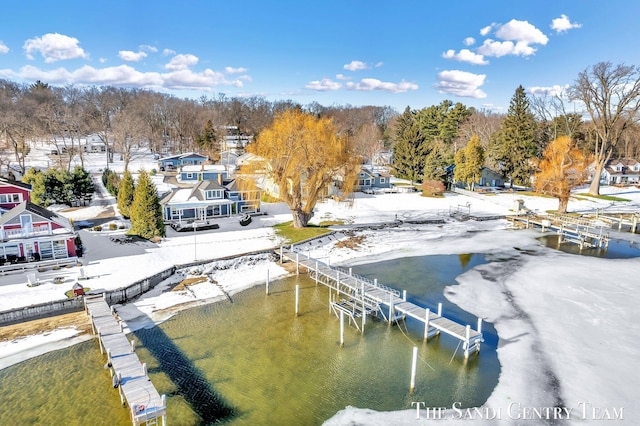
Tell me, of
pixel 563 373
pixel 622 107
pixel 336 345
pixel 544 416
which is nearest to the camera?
pixel 544 416

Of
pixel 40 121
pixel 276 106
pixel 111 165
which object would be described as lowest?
pixel 111 165

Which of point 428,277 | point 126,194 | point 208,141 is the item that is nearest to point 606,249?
point 428,277

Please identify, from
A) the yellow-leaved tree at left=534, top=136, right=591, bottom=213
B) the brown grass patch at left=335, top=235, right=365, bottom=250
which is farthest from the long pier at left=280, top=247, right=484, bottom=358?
the yellow-leaved tree at left=534, top=136, right=591, bottom=213

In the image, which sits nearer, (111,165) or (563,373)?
(563,373)

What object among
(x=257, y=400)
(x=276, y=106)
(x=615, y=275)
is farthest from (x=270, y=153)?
(x=276, y=106)

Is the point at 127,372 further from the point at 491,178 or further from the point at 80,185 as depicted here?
the point at 491,178

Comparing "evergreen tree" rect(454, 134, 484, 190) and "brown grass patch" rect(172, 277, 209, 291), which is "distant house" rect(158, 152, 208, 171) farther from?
"brown grass patch" rect(172, 277, 209, 291)

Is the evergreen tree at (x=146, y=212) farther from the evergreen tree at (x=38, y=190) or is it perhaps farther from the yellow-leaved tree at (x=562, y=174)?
the yellow-leaved tree at (x=562, y=174)

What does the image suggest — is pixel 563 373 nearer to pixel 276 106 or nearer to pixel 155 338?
pixel 155 338
